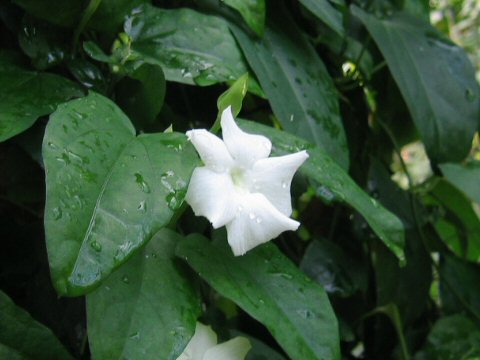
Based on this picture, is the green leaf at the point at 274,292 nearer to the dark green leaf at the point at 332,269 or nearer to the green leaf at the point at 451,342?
the dark green leaf at the point at 332,269

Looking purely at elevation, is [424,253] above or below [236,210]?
below

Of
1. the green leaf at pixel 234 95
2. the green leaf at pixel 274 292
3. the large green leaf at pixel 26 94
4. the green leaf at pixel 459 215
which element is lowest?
the green leaf at pixel 459 215

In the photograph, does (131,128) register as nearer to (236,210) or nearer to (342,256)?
(236,210)

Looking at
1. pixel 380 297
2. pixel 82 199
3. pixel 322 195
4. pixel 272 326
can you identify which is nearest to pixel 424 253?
pixel 380 297

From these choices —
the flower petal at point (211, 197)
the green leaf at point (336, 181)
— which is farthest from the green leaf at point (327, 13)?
the flower petal at point (211, 197)

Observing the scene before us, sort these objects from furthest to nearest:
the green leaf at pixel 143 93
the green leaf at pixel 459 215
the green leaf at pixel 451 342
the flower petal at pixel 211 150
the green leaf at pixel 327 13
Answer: the green leaf at pixel 459 215
the green leaf at pixel 451 342
the green leaf at pixel 327 13
the green leaf at pixel 143 93
the flower petal at pixel 211 150

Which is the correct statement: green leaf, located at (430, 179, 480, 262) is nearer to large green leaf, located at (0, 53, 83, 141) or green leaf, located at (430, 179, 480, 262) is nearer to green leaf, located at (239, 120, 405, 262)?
green leaf, located at (239, 120, 405, 262)

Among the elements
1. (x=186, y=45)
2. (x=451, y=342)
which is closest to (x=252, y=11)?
(x=186, y=45)
